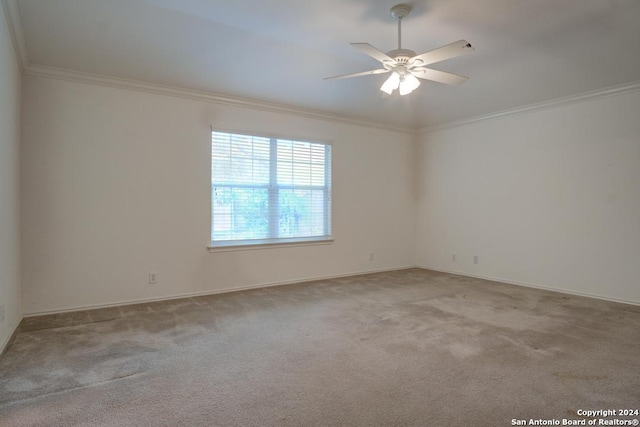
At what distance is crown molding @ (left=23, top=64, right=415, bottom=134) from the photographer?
11.6 ft

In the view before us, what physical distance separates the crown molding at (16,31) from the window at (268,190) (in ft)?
6.25

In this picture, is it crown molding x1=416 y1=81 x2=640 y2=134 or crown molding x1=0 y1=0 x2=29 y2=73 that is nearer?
crown molding x1=0 y1=0 x2=29 y2=73

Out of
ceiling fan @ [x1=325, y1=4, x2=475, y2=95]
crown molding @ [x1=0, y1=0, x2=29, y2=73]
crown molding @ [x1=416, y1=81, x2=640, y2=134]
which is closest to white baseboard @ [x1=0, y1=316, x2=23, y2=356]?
crown molding @ [x1=0, y1=0, x2=29, y2=73]

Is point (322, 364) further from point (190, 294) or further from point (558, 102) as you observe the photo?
point (558, 102)

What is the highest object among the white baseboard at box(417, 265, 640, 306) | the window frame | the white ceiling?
the white ceiling

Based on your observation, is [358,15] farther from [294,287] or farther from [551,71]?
[294,287]

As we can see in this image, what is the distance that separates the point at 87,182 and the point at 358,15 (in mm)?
3201

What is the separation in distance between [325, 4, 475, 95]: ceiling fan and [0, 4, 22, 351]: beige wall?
261cm

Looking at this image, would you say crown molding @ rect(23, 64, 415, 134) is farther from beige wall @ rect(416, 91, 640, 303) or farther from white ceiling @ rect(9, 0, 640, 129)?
beige wall @ rect(416, 91, 640, 303)

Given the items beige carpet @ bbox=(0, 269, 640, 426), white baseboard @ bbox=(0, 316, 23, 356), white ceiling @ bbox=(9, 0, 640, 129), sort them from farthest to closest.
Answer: white ceiling @ bbox=(9, 0, 640, 129), white baseboard @ bbox=(0, 316, 23, 356), beige carpet @ bbox=(0, 269, 640, 426)

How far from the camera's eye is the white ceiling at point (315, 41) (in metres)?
2.89

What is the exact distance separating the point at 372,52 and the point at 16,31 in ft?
9.47

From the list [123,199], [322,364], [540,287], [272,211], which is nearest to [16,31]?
[123,199]

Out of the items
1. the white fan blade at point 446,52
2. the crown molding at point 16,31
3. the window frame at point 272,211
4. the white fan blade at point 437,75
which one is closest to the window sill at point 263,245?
the window frame at point 272,211
